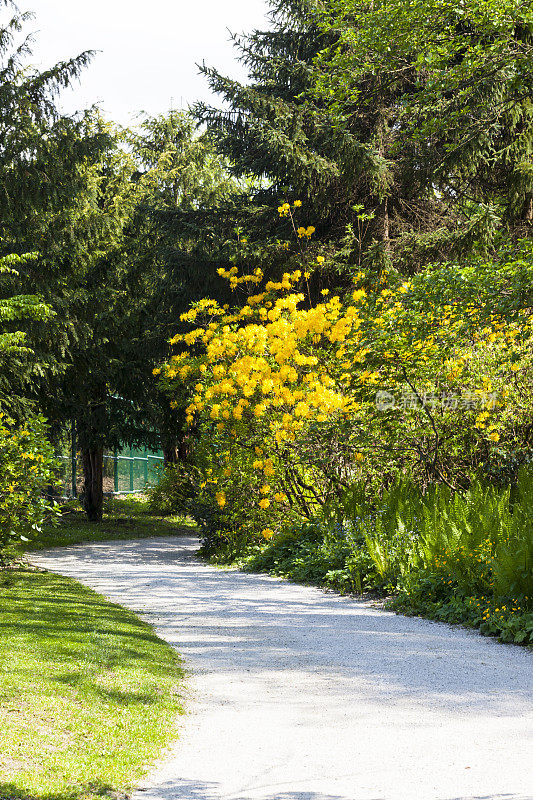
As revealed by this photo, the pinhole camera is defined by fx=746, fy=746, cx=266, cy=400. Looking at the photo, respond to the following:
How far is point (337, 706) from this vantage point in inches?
179

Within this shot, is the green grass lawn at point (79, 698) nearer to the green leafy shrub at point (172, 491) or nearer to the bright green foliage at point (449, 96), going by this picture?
the bright green foliage at point (449, 96)

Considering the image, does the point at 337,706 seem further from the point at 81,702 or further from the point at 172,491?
the point at 172,491

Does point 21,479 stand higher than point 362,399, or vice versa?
point 362,399

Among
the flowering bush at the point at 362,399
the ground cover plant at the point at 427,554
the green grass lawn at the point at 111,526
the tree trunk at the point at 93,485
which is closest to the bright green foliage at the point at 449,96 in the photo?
the flowering bush at the point at 362,399

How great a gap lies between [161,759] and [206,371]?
9.06 meters

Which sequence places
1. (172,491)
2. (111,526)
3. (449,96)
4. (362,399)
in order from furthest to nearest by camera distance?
A: (172,491)
(111,526)
(449,96)
(362,399)

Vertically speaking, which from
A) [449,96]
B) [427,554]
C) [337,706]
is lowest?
[337,706]

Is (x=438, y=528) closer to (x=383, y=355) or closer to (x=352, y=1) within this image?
(x=383, y=355)

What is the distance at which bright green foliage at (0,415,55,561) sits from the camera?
9695mm

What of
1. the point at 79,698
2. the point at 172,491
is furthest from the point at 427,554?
the point at 172,491

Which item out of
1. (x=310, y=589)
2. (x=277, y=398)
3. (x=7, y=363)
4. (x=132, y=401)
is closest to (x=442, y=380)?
(x=277, y=398)

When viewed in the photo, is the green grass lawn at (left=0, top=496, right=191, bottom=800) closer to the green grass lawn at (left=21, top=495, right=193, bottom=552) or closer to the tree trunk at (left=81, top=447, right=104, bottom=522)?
the green grass lawn at (left=21, top=495, right=193, bottom=552)

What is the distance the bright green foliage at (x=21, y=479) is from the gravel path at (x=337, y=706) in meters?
2.43

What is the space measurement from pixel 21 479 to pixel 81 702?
604 centimetres
